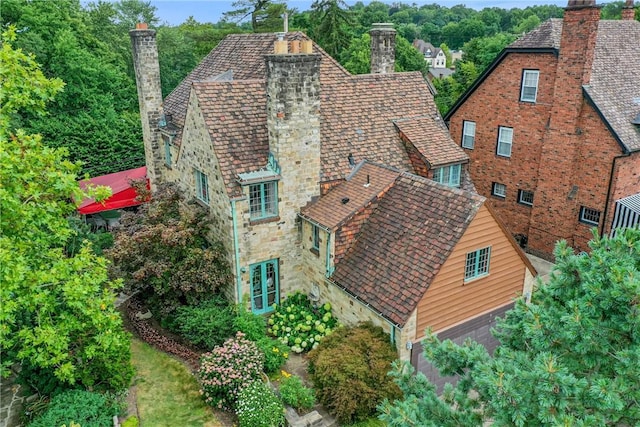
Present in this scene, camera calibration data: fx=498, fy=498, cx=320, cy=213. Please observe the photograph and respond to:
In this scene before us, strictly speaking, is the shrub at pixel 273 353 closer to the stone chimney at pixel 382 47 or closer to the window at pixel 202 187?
the window at pixel 202 187

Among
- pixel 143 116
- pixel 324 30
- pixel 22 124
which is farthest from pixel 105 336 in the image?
pixel 324 30

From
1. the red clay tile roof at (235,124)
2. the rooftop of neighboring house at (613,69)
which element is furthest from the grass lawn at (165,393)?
the rooftop of neighboring house at (613,69)

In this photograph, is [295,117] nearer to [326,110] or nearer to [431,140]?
[326,110]

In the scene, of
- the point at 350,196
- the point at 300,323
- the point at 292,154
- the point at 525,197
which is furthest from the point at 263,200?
the point at 525,197

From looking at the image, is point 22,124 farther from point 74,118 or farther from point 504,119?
point 504,119

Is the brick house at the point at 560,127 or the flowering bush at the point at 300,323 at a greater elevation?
the brick house at the point at 560,127

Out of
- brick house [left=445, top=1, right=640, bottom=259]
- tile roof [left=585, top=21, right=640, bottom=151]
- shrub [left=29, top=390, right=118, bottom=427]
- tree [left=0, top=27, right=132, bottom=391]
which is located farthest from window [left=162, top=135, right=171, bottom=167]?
tile roof [left=585, top=21, right=640, bottom=151]
